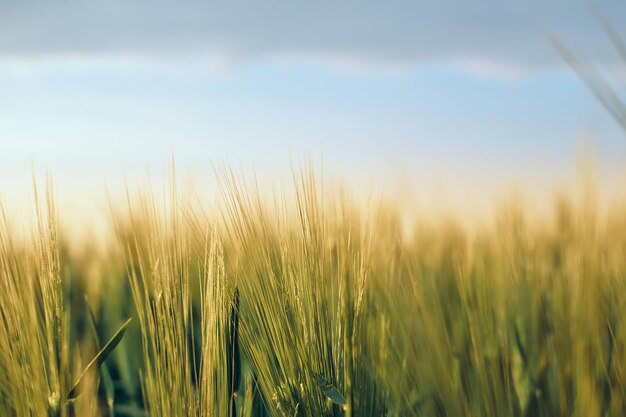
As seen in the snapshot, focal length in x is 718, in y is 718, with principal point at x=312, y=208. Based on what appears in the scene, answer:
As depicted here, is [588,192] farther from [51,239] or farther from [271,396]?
[51,239]

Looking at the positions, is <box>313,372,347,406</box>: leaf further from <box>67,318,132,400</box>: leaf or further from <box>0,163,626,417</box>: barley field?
<box>67,318,132,400</box>: leaf

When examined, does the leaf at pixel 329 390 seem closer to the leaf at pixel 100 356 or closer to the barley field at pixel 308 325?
the barley field at pixel 308 325

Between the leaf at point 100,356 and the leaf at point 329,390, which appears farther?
the leaf at point 100,356

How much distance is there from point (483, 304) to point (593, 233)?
0.58 m

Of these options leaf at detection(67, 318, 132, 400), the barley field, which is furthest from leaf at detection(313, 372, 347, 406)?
leaf at detection(67, 318, 132, 400)

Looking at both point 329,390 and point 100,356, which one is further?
point 100,356

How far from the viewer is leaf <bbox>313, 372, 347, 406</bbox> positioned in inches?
59.6

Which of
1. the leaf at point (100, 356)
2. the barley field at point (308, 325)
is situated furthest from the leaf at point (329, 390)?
the leaf at point (100, 356)

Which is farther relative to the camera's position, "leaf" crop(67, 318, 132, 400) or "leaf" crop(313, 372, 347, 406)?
"leaf" crop(67, 318, 132, 400)

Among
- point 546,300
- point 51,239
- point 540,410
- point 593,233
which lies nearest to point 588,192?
point 593,233

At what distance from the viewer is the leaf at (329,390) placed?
1.51 meters

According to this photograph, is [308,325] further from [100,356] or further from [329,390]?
[100,356]

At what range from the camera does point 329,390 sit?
5.03ft

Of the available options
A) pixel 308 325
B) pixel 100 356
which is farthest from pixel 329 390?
pixel 100 356
